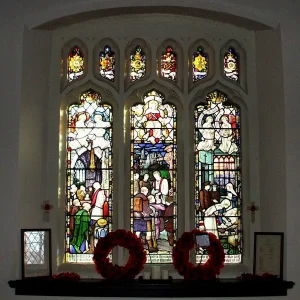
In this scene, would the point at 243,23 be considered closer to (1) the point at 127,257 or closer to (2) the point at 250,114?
(2) the point at 250,114

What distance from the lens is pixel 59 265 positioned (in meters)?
6.97

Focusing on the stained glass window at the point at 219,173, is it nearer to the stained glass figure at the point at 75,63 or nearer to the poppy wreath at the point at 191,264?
the poppy wreath at the point at 191,264

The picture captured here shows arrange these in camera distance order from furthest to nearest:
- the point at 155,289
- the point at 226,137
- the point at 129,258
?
the point at 226,137 < the point at 129,258 < the point at 155,289

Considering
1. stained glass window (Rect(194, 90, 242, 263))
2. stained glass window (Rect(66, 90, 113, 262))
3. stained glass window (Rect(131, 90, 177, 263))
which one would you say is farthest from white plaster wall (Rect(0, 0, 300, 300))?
stained glass window (Rect(131, 90, 177, 263))

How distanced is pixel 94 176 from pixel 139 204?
0.52m

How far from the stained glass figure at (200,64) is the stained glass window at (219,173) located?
223 millimetres

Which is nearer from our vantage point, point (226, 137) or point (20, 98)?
point (20, 98)

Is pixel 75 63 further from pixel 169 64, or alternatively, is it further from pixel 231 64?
pixel 231 64

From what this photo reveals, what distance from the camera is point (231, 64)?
7324mm

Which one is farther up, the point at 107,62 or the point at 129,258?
the point at 107,62

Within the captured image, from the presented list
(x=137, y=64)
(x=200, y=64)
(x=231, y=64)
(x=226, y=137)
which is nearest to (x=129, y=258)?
(x=226, y=137)

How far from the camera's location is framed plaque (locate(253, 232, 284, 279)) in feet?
21.4

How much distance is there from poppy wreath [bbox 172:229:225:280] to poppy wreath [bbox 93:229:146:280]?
32cm

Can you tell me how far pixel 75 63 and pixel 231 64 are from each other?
156cm
